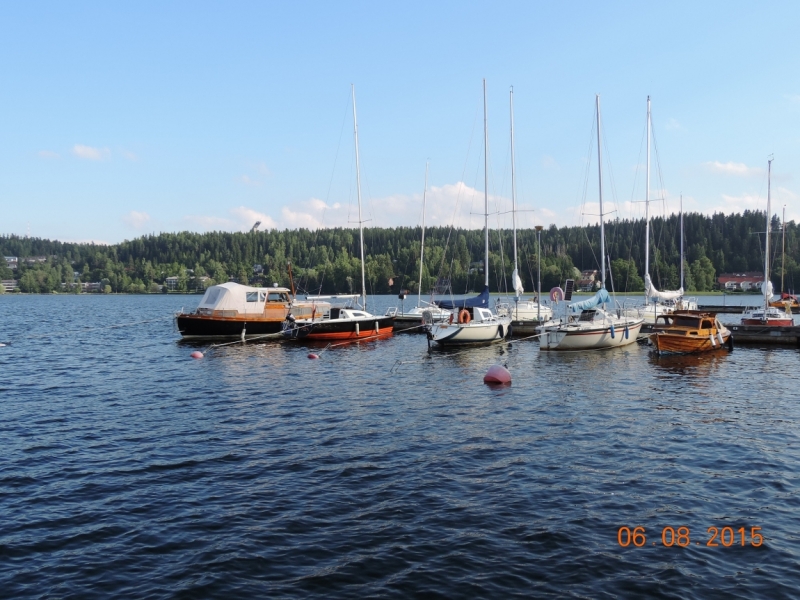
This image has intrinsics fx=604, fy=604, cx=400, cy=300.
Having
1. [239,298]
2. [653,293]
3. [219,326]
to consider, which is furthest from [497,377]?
[653,293]

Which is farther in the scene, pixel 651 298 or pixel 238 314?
pixel 651 298

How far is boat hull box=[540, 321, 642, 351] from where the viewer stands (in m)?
39.7

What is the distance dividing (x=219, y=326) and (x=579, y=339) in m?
28.0

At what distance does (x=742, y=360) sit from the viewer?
36.8 metres

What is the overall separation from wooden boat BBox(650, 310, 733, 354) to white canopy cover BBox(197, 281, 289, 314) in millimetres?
30544

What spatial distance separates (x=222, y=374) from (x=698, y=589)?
1065 inches

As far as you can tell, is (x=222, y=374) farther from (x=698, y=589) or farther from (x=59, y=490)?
(x=698, y=589)

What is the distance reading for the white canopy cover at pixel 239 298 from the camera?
49719 mm

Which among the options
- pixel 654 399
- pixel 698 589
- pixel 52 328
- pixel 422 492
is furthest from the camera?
pixel 52 328

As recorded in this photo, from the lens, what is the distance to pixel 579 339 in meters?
39.9

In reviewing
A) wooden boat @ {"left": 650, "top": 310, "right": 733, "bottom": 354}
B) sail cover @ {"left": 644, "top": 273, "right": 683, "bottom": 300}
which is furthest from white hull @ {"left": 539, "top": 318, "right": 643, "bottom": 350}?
sail cover @ {"left": 644, "top": 273, "right": 683, "bottom": 300}

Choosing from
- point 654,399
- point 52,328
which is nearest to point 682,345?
point 654,399

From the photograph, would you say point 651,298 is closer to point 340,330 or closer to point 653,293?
point 653,293

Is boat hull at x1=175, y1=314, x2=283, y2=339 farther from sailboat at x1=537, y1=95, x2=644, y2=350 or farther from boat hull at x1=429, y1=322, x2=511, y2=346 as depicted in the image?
sailboat at x1=537, y1=95, x2=644, y2=350
